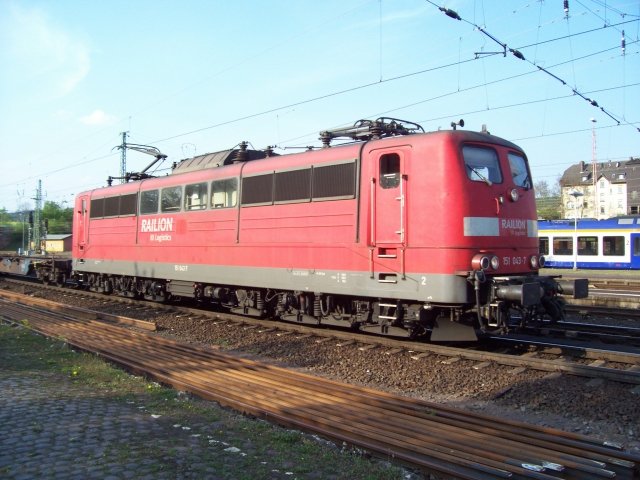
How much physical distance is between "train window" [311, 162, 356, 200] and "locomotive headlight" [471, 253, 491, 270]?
249 centimetres

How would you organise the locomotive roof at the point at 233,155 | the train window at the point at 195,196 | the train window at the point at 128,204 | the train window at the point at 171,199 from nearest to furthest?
the locomotive roof at the point at 233,155 → the train window at the point at 195,196 → the train window at the point at 171,199 → the train window at the point at 128,204

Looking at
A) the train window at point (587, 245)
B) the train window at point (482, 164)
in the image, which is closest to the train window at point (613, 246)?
the train window at point (587, 245)

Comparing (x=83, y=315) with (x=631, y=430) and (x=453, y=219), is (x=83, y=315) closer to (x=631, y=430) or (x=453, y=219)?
(x=453, y=219)

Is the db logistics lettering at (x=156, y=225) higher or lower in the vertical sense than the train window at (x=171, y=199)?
lower

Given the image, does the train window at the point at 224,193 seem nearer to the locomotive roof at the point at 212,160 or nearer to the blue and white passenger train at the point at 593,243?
the locomotive roof at the point at 212,160

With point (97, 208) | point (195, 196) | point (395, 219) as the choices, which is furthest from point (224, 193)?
point (97, 208)

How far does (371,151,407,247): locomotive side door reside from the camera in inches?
352

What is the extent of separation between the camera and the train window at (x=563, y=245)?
34.4 metres

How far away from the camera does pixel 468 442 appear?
4887 mm

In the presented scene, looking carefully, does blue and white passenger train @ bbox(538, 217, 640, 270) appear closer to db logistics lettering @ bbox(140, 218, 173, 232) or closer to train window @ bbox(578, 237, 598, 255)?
train window @ bbox(578, 237, 598, 255)

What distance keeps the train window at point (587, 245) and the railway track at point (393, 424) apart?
100 ft

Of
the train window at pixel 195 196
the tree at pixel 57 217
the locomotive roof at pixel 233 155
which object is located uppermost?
the tree at pixel 57 217

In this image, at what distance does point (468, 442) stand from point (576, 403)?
234 cm

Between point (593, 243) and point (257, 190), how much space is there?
92.6ft
